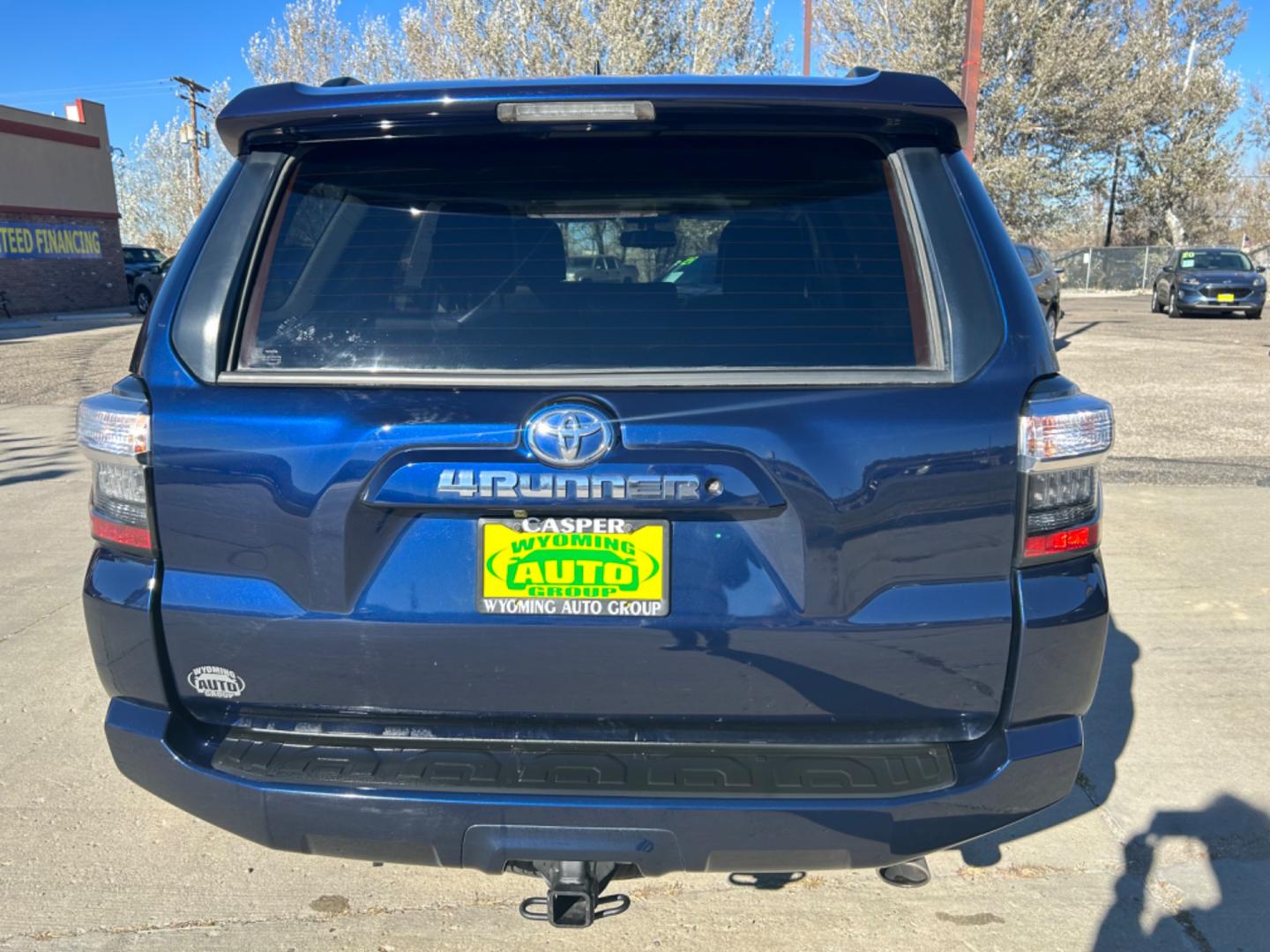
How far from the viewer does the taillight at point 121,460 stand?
2086 millimetres

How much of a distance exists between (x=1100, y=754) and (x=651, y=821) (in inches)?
89.9

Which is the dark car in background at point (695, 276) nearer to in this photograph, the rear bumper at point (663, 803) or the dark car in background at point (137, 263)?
the rear bumper at point (663, 803)

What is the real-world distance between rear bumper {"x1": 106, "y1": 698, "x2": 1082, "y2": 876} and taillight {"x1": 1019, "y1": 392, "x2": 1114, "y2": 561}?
15.0 inches

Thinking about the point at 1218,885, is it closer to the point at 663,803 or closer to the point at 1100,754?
the point at 1100,754

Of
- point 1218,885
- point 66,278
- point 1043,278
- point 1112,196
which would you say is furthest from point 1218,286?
point 66,278

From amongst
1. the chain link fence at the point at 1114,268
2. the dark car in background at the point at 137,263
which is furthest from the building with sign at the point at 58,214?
the chain link fence at the point at 1114,268

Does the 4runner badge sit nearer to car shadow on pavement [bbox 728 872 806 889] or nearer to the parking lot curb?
car shadow on pavement [bbox 728 872 806 889]

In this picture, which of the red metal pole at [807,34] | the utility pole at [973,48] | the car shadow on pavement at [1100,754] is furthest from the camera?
the red metal pole at [807,34]

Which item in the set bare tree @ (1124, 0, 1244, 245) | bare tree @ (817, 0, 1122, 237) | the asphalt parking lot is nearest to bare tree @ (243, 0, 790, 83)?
bare tree @ (817, 0, 1122, 237)

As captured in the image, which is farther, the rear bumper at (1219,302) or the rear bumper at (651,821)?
the rear bumper at (1219,302)

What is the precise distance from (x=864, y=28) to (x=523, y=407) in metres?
32.5

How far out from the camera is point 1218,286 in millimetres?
23578

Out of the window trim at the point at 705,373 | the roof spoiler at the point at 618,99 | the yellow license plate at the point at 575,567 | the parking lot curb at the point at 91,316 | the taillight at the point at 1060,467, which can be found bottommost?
the parking lot curb at the point at 91,316

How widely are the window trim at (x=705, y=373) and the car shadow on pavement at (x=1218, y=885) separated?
1.62 meters
